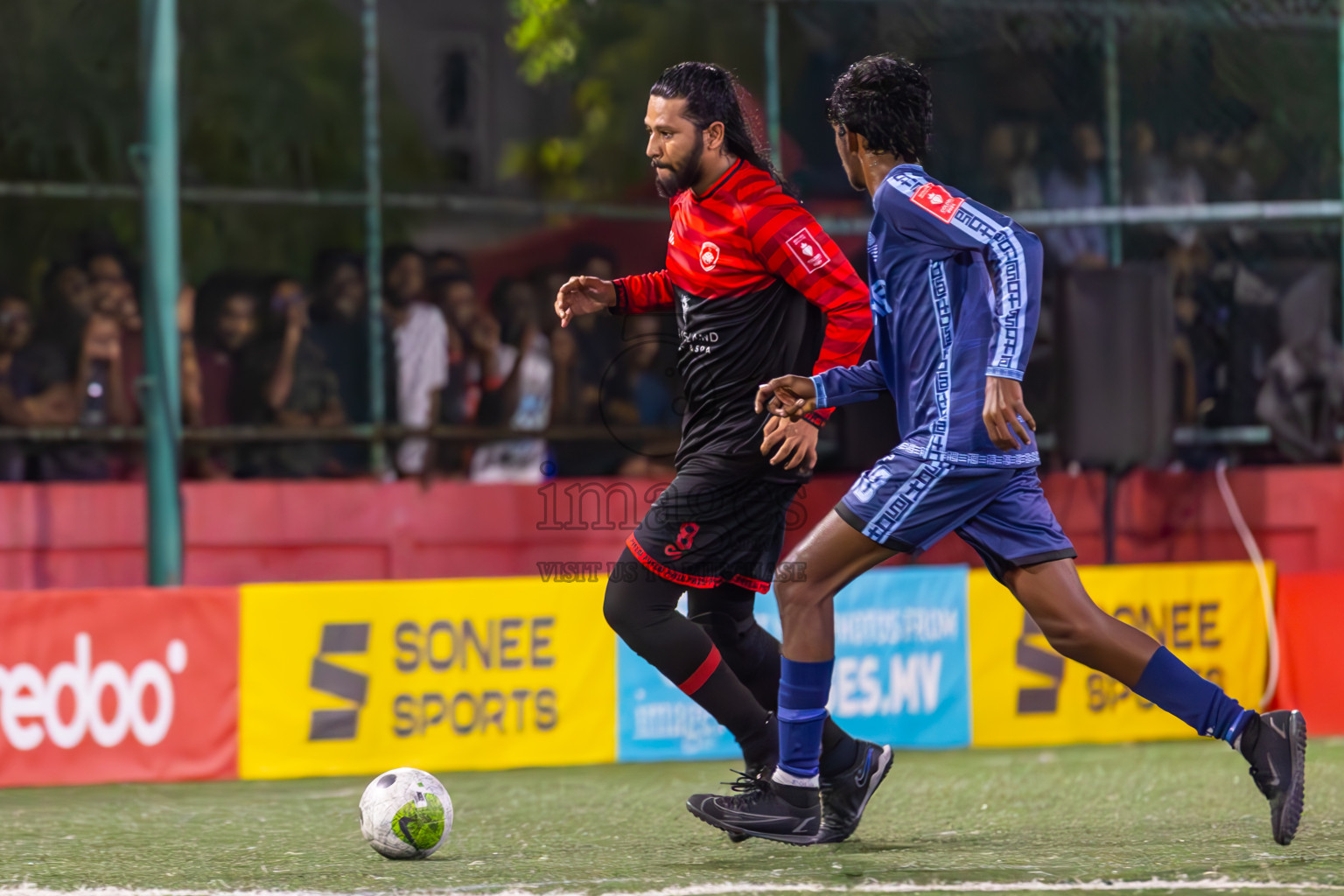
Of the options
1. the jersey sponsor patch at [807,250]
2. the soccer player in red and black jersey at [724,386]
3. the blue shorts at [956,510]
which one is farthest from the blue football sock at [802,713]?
the jersey sponsor patch at [807,250]

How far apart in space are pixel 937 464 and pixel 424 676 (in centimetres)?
365

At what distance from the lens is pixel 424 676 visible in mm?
7254

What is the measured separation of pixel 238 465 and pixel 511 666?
3.10 metres

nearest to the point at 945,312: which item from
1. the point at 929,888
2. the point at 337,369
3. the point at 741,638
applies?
the point at 741,638

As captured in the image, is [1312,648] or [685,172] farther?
[1312,648]

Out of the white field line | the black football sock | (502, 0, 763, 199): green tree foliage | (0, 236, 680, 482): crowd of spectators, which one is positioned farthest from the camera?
(502, 0, 763, 199): green tree foliage

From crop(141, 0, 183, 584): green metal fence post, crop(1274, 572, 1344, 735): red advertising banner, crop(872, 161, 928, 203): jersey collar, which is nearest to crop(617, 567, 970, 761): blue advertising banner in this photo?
crop(1274, 572, 1344, 735): red advertising banner

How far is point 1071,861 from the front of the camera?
4164mm

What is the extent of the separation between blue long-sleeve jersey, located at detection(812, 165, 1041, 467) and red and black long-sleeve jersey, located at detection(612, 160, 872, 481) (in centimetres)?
17

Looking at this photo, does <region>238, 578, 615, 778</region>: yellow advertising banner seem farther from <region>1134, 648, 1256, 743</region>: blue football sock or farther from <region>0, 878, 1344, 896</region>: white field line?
<region>1134, 648, 1256, 743</region>: blue football sock

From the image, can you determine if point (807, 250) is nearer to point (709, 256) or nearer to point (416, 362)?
point (709, 256)

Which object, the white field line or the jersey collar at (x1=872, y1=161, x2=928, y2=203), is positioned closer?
the white field line

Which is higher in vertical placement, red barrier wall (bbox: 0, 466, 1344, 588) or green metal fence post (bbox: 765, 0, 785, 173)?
green metal fence post (bbox: 765, 0, 785, 173)

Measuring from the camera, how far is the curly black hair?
4.27 metres
